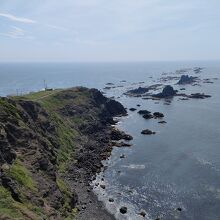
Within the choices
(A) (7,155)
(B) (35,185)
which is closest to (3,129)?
(A) (7,155)

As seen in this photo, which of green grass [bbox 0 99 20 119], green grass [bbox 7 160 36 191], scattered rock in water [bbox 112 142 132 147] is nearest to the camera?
green grass [bbox 7 160 36 191]

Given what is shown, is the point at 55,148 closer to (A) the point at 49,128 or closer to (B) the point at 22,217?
(A) the point at 49,128

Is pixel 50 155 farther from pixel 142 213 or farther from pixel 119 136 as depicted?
pixel 119 136

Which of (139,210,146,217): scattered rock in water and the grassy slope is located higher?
the grassy slope

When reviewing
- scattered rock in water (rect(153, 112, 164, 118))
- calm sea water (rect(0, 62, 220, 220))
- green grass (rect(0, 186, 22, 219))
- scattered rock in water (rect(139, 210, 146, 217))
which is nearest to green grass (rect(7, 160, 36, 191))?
green grass (rect(0, 186, 22, 219))

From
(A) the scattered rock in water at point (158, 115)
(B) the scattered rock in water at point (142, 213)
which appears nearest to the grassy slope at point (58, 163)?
(B) the scattered rock in water at point (142, 213)

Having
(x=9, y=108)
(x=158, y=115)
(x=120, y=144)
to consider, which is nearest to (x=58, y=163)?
(x=9, y=108)

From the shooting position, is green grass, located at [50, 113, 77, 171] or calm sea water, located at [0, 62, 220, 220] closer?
calm sea water, located at [0, 62, 220, 220]

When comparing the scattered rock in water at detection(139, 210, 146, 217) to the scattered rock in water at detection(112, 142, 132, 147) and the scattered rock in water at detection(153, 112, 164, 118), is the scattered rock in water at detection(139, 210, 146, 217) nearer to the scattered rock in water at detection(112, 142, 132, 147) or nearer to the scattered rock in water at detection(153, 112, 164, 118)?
the scattered rock in water at detection(112, 142, 132, 147)
